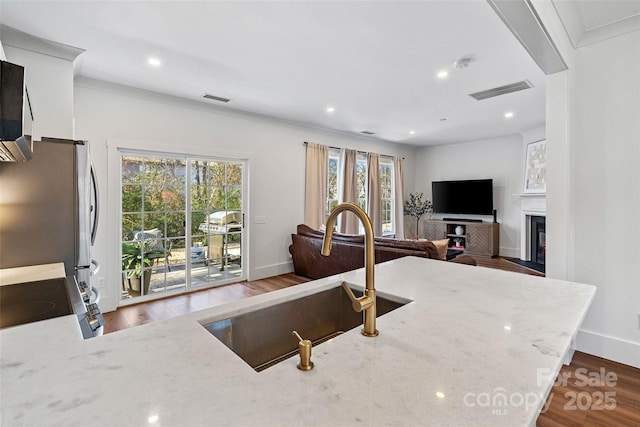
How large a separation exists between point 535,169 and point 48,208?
702 cm

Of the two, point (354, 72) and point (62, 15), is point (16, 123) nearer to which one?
point (62, 15)

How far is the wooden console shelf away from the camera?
6.46 meters

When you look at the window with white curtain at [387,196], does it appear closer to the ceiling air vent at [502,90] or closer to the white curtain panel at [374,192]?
the white curtain panel at [374,192]

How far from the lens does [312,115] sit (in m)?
4.83

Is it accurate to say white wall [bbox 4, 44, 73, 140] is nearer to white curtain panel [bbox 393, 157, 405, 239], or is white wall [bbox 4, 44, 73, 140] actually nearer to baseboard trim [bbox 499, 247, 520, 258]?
white curtain panel [bbox 393, 157, 405, 239]

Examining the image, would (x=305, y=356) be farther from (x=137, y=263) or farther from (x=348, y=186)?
(x=348, y=186)

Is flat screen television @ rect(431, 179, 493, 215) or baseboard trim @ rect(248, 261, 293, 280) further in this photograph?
flat screen television @ rect(431, 179, 493, 215)

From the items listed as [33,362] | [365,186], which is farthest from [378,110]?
[33,362]

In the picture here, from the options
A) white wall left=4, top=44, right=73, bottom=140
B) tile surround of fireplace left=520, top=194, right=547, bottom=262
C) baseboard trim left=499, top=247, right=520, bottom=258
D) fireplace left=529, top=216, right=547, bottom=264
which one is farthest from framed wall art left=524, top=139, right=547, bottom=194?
white wall left=4, top=44, right=73, bottom=140

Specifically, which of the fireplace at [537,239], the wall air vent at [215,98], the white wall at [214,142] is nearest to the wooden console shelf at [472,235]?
the fireplace at [537,239]

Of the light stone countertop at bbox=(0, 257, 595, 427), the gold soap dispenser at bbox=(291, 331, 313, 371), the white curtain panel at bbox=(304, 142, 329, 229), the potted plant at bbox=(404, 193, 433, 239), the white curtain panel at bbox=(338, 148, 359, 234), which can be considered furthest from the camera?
the potted plant at bbox=(404, 193, 433, 239)

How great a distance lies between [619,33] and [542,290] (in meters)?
2.35

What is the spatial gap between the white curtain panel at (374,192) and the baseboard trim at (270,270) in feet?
7.26

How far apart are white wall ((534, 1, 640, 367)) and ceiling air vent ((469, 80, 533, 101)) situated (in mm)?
1139
